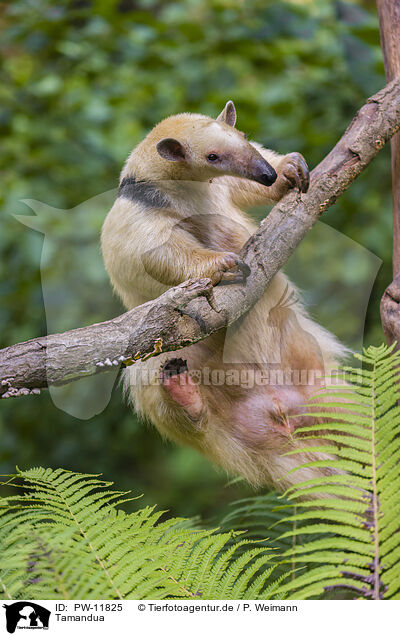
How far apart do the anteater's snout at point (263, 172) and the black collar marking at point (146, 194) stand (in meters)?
0.41

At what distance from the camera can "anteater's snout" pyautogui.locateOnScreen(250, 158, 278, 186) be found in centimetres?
254

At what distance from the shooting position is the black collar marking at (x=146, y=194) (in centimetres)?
265

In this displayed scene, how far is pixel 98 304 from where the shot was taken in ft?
11.3

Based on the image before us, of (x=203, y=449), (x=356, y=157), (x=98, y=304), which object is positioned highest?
(x=356, y=157)

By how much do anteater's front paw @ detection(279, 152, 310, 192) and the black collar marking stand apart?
0.53m

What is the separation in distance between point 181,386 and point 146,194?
85 cm

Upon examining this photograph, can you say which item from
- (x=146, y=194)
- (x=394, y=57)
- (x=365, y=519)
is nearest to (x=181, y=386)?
(x=146, y=194)

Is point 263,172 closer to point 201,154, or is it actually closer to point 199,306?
point 201,154

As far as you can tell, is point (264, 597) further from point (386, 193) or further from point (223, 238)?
point (386, 193)

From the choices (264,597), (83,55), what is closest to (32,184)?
(83,55)

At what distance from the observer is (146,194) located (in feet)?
8.73

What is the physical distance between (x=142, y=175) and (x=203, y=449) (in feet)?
4.18

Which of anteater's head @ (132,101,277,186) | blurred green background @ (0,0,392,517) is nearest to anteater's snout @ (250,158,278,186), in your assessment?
anteater's head @ (132,101,277,186)
